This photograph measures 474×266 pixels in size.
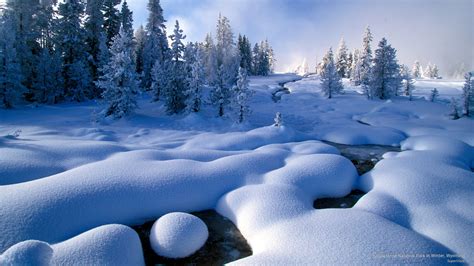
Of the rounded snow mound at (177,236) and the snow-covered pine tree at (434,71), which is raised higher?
the snow-covered pine tree at (434,71)

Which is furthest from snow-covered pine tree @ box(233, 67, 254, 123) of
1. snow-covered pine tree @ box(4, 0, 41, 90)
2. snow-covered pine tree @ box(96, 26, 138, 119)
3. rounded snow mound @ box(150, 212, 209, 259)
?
snow-covered pine tree @ box(4, 0, 41, 90)

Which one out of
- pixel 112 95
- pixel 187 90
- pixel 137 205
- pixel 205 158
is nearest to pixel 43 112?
pixel 112 95

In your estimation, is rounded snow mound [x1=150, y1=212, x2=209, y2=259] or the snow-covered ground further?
rounded snow mound [x1=150, y1=212, x2=209, y2=259]

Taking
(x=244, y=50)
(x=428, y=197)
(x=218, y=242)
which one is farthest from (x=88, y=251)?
(x=244, y=50)

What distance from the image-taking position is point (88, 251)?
17.0ft

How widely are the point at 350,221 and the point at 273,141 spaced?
10.1 meters

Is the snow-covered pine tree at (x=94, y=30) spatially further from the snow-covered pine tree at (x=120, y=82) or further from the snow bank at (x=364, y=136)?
the snow bank at (x=364, y=136)

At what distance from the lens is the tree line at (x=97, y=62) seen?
76.1 ft

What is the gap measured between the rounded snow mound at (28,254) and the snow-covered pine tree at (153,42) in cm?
3577

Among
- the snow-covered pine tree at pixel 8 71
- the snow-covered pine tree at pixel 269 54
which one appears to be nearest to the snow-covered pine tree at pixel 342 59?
the snow-covered pine tree at pixel 269 54

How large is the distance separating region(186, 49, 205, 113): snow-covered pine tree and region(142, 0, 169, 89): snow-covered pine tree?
52.1ft

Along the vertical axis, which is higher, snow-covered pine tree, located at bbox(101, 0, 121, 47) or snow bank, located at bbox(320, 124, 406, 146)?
snow-covered pine tree, located at bbox(101, 0, 121, 47)

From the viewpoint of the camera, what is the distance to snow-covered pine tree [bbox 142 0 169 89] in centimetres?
3812

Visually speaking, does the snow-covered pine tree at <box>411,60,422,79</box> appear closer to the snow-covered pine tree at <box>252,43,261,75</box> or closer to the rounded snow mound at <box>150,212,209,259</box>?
the snow-covered pine tree at <box>252,43,261,75</box>
